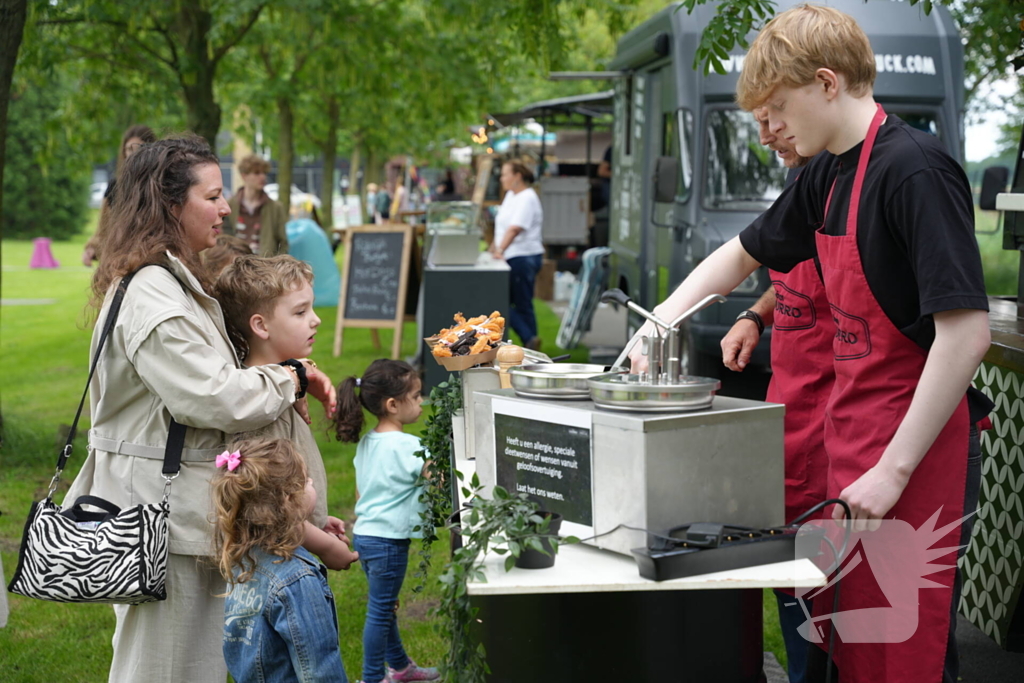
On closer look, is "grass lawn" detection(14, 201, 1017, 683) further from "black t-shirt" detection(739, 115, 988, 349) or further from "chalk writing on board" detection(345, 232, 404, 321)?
"black t-shirt" detection(739, 115, 988, 349)

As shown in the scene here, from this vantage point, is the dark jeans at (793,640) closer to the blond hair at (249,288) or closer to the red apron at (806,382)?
the red apron at (806,382)

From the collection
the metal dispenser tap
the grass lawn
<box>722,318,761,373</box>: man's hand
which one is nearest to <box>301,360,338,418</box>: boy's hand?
the grass lawn

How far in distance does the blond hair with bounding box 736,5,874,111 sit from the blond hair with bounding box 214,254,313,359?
1.48 m

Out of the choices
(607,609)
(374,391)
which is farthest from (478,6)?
(607,609)

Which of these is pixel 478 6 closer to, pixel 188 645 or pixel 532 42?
pixel 532 42

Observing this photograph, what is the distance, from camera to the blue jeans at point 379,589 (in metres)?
3.76

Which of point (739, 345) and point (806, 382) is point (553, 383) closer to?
point (806, 382)

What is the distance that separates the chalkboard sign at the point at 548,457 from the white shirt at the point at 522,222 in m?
8.62

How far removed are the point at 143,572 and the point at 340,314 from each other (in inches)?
335

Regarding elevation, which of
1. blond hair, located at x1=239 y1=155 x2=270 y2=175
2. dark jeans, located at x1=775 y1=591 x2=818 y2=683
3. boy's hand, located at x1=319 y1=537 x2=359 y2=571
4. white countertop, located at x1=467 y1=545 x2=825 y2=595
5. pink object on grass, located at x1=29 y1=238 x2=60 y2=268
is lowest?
dark jeans, located at x1=775 y1=591 x2=818 y2=683

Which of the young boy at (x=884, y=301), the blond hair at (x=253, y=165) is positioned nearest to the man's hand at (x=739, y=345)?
the young boy at (x=884, y=301)

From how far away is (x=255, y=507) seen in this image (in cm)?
273

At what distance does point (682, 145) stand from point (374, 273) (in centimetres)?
407

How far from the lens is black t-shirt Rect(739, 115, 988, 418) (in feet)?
6.66
